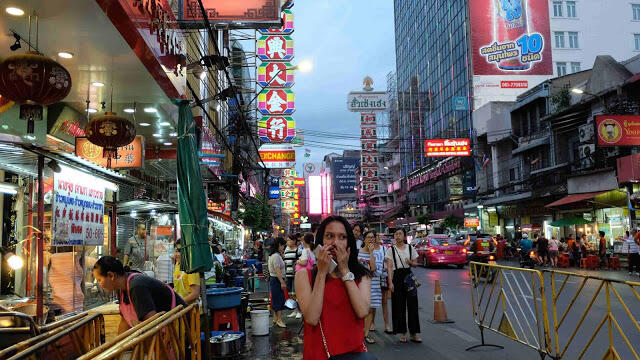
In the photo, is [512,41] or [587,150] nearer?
[587,150]

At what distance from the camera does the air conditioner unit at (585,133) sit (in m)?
27.9

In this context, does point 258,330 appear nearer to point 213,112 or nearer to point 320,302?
point 320,302

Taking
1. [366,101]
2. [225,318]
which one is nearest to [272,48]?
[225,318]

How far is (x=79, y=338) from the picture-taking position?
486 centimetres

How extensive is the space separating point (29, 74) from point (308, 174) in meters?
111

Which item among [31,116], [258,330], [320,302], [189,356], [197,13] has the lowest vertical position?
[258,330]

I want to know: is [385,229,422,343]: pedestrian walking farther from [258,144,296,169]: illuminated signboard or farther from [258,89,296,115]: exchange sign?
[258,144,296,169]: illuminated signboard

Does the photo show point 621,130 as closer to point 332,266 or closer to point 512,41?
point 332,266

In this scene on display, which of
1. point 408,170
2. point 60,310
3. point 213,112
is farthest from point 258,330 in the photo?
point 408,170

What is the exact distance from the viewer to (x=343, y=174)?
150750 millimetres

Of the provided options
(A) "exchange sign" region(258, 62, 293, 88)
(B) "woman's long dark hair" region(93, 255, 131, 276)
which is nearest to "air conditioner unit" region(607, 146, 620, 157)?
(A) "exchange sign" region(258, 62, 293, 88)

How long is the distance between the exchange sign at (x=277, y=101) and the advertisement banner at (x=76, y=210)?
19600mm

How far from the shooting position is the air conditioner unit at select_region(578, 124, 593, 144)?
1098 inches

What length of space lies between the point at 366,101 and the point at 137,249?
44.3 meters
